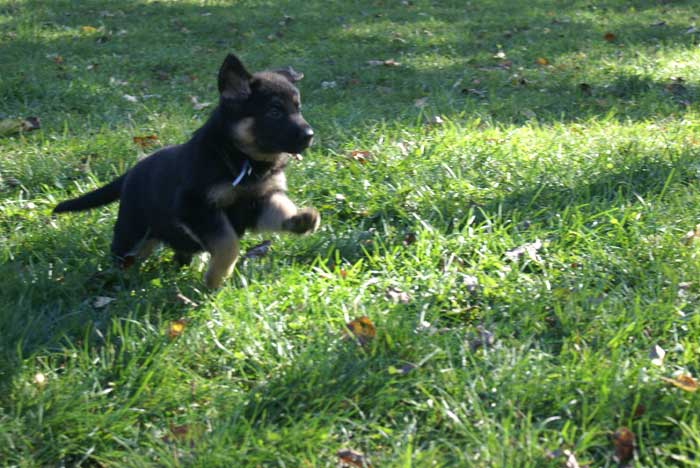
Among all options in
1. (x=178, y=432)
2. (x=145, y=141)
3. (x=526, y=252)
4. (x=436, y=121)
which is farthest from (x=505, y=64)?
(x=178, y=432)

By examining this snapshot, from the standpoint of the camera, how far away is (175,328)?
9.20 feet

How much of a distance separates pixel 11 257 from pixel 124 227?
0.55m

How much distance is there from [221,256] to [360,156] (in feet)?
5.54

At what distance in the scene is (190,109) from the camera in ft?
20.0

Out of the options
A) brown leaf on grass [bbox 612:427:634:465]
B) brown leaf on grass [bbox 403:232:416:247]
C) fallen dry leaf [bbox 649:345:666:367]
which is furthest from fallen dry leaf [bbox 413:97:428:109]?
brown leaf on grass [bbox 612:427:634:465]

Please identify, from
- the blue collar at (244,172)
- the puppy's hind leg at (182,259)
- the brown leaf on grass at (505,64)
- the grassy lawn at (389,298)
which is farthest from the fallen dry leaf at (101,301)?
the brown leaf on grass at (505,64)

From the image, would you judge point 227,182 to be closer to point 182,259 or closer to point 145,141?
point 182,259

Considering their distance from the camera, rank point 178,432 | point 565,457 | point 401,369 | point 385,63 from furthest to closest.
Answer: point 385,63 → point 401,369 → point 178,432 → point 565,457

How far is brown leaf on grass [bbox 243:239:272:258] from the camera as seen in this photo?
3.64 meters

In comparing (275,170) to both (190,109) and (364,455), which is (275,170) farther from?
(190,109)

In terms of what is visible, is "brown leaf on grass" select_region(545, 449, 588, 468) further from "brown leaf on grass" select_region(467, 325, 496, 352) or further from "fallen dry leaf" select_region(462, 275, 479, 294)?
"fallen dry leaf" select_region(462, 275, 479, 294)

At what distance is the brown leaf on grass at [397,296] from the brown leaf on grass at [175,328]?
835 millimetres

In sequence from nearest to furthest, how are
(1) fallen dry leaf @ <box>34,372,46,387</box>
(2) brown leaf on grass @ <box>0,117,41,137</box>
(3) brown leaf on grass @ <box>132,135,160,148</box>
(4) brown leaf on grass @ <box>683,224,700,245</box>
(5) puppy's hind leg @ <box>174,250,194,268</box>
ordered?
(1) fallen dry leaf @ <box>34,372,46,387</box>, (4) brown leaf on grass @ <box>683,224,700,245</box>, (5) puppy's hind leg @ <box>174,250,194,268</box>, (3) brown leaf on grass @ <box>132,135,160,148</box>, (2) brown leaf on grass @ <box>0,117,41,137</box>

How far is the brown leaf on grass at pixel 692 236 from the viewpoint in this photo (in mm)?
3408
